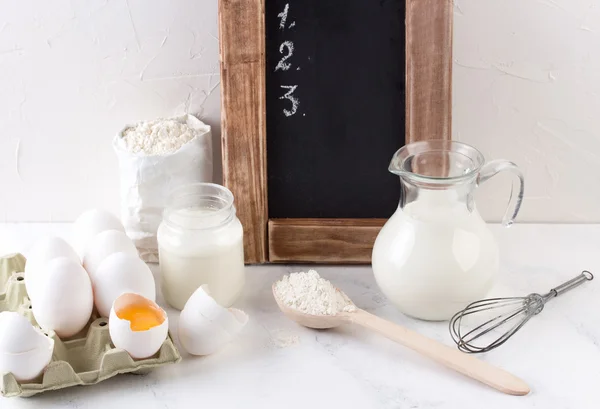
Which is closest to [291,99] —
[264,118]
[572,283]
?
[264,118]

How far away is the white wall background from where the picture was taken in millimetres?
1350

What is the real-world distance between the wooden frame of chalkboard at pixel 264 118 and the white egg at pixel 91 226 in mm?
193

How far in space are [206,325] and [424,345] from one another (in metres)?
0.30

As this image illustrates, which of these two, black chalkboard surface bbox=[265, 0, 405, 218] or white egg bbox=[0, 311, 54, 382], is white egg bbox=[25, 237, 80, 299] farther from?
black chalkboard surface bbox=[265, 0, 405, 218]

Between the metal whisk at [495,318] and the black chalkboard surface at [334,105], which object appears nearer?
the metal whisk at [495,318]

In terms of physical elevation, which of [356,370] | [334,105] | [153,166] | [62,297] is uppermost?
[334,105]

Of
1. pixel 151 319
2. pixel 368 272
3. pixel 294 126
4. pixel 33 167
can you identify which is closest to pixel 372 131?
pixel 294 126

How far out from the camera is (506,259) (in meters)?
1.37

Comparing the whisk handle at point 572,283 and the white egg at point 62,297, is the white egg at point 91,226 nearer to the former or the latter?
the white egg at point 62,297

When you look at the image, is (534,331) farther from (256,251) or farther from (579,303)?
(256,251)

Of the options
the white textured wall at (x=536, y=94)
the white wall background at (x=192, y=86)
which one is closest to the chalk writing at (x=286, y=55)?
the white wall background at (x=192, y=86)

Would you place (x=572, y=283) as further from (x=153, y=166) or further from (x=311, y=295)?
(x=153, y=166)

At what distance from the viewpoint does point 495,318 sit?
119cm

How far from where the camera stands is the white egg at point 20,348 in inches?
38.4
